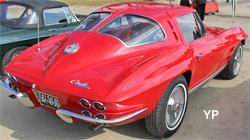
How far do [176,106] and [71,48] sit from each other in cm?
143

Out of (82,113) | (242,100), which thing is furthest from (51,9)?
(242,100)

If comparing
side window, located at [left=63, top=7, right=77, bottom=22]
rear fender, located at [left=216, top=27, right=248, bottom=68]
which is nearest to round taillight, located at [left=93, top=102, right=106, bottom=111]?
rear fender, located at [left=216, top=27, right=248, bottom=68]

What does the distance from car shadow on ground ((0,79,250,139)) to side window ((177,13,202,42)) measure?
1.00 m

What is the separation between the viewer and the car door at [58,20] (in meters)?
5.37

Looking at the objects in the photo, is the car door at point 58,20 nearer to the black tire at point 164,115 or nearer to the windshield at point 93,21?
the windshield at point 93,21

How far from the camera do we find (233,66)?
459cm

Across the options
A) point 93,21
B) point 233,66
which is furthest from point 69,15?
point 233,66

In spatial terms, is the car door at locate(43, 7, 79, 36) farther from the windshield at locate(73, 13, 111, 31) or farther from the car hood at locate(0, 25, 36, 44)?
the windshield at locate(73, 13, 111, 31)

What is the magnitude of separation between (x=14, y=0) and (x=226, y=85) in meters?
4.64

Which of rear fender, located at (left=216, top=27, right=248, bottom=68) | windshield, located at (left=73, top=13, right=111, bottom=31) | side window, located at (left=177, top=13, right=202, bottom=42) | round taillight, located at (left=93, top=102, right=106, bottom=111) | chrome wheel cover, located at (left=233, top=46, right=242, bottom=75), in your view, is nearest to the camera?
round taillight, located at (left=93, top=102, right=106, bottom=111)

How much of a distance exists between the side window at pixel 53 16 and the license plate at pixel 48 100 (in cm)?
293

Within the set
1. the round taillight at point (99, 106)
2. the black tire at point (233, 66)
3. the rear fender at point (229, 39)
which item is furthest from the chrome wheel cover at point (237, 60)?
the round taillight at point (99, 106)

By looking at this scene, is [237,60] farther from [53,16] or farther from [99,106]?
[53,16]

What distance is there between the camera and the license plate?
2.71 m
